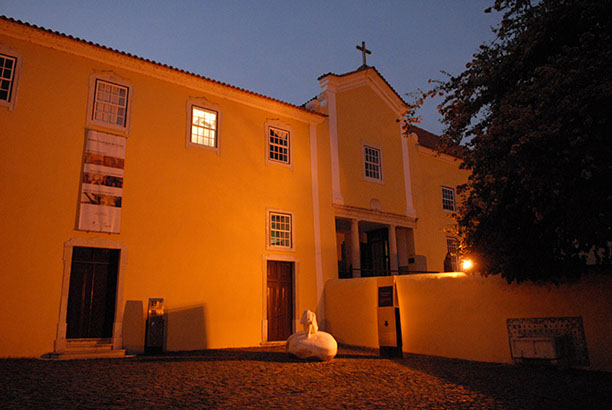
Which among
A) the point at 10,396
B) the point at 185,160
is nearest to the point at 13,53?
the point at 185,160

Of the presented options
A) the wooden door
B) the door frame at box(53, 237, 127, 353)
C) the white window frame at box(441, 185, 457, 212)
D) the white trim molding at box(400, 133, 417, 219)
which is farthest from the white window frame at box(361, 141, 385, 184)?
the door frame at box(53, 237, 127, 353)

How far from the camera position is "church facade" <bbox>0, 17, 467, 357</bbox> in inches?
429

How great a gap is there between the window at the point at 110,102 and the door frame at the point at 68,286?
3.25m

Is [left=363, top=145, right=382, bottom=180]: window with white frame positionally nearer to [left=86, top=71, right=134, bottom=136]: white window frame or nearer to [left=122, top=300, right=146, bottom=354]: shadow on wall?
[left=86, top=71, right=134, bottom=136]: white window frame

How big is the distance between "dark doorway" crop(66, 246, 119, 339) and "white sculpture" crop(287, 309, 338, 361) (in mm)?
4983

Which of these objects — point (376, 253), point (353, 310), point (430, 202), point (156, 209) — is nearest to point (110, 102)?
point (156, 209)

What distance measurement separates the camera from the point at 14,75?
37.0ft

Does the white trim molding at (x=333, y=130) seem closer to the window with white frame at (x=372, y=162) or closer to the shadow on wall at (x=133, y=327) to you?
the window with white frame at (x=372, y=162)

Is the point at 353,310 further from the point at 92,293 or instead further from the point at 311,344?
the point at 92,293

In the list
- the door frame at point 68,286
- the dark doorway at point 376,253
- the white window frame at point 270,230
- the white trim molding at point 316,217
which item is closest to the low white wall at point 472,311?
the white trim molding at point 316,217

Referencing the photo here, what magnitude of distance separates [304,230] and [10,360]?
9.19 m

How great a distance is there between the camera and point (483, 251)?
954cm

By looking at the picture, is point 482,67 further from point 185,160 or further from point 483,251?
point 185,160

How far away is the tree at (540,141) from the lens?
23.0ft
